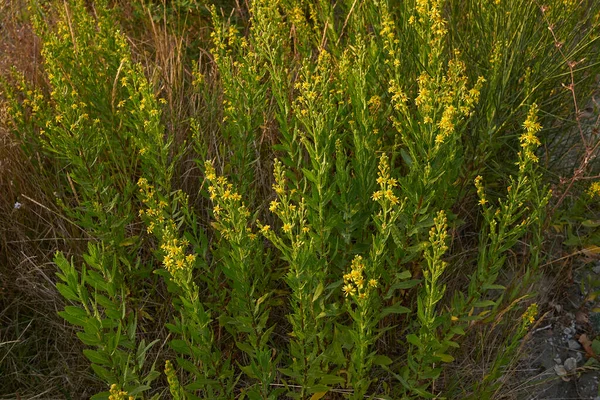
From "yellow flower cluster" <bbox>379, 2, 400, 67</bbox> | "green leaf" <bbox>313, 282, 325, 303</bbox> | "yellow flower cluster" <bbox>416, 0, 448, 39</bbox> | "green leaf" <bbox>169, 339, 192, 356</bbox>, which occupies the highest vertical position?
"yellow flower cluster" <bbox>416, 0, 448, 39</bbox>

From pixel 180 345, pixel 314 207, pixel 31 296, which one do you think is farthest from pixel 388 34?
pixel 31 296

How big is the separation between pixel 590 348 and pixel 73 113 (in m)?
2.52

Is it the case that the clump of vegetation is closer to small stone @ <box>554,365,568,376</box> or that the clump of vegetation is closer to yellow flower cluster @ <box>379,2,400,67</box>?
yellow flower cluster @ <box>379,2,400,67</box>

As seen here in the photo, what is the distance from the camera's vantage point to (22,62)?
12.6 ft

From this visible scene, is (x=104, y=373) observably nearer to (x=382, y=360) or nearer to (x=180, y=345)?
(x=180, y=345)

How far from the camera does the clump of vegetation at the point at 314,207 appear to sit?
209 cm

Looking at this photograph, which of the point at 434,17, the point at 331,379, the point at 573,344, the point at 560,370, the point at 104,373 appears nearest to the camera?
the point at 104,373

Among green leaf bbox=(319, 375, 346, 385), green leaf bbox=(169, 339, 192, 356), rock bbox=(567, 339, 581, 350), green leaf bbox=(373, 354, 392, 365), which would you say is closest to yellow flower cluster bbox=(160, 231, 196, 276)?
green leaf bbox=(169, 339, 192, 356)

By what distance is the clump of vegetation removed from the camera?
6.86 feet

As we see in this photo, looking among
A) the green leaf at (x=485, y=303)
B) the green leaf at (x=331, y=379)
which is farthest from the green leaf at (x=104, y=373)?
the green leaf at (x=485, y=303)

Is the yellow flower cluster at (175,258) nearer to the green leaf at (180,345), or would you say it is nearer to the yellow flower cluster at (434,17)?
the green leaf at (180,345)

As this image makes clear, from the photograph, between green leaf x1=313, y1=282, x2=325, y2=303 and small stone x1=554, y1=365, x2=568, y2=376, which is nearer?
green leaf x1=313, y1=282, x2=325, y2=303

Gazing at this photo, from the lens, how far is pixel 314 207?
212 cm

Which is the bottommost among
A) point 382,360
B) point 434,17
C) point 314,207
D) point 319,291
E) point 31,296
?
point 31,296
